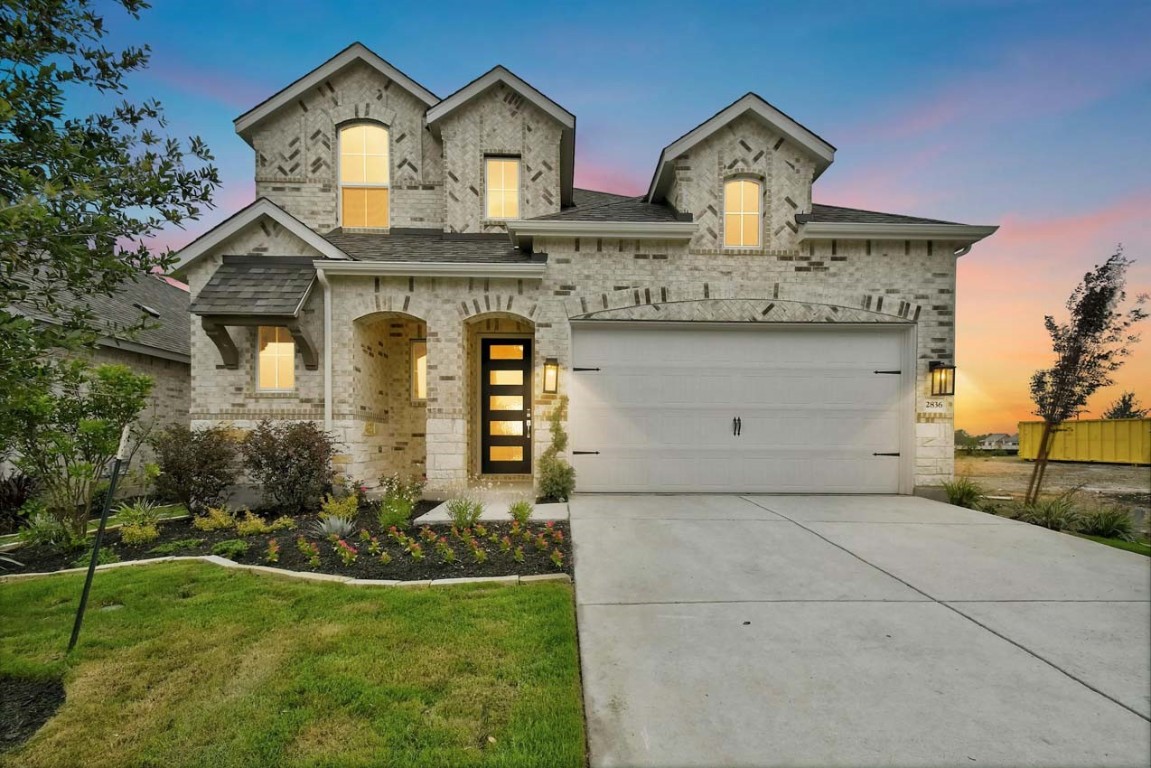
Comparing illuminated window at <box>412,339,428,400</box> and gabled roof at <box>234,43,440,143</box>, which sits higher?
gabled roof at <box>234,43,440,143</box>

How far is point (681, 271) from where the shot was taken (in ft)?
27.0

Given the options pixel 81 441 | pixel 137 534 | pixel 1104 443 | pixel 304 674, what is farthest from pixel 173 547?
pixel 1104 443

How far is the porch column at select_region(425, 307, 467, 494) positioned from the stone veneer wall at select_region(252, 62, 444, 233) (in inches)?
106

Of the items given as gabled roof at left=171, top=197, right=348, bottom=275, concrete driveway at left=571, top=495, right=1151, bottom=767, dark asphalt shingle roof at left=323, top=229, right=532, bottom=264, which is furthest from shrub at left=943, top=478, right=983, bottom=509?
gabled roof at left=171, top=197, right=348, bottom=275

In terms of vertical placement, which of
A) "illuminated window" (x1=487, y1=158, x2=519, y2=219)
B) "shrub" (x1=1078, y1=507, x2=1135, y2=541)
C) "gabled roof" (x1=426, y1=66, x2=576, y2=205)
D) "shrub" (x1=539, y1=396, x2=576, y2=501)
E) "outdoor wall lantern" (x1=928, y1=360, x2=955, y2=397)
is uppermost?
"gabled roof" (x1=426, y1=66, x2=576, y2=205)

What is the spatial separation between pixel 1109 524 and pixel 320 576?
30.1ft

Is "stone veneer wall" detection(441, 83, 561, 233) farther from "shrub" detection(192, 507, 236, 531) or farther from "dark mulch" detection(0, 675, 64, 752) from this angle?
"dark mulch" detection(0, 675, 64, 752)

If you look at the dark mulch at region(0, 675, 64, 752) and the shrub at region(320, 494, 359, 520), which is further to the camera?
the shrub at region(320, 494, 359, 520)

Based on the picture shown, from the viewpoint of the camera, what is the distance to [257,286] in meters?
7.92

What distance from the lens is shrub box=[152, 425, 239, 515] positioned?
705 centimetres

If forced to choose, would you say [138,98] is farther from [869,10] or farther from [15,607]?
[869,10]

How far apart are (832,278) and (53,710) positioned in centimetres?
975

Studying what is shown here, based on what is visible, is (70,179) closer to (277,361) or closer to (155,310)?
(277,361)

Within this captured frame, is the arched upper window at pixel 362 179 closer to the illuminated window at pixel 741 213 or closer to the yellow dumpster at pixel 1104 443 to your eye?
the illuminated window at pixel 741 213
